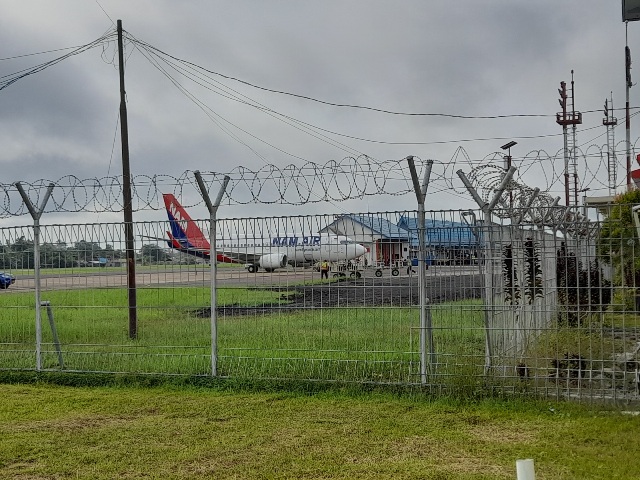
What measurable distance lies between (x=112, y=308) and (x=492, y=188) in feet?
16.3

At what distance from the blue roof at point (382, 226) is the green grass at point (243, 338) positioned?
2.60ft

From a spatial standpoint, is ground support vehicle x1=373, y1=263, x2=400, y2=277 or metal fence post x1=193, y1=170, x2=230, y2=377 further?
metal fence post x1=193, y1=170, x2=230, y2=377

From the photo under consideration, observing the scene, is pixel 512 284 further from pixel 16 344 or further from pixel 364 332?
pixel 16 344

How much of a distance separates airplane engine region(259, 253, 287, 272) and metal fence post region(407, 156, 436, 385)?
162 centimetres

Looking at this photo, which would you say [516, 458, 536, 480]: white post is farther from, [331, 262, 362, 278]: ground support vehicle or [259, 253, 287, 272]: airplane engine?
[259, 253, 287, 272]: airplane engine

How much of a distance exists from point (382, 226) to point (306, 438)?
2612mm

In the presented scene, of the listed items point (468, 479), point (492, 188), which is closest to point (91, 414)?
point (468, 479)

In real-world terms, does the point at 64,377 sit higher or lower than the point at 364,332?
lower

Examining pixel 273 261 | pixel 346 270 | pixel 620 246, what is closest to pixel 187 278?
pixel 273 261

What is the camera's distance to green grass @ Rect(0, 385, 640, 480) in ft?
18.4

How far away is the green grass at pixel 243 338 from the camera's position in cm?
785

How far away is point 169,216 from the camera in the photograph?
383 inches

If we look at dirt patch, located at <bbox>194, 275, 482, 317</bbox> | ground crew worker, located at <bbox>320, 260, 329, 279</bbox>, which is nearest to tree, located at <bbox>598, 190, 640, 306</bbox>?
dirt patch, located at <bbox>194, 275, 482, 317</bbox>

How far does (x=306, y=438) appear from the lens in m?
6.44
